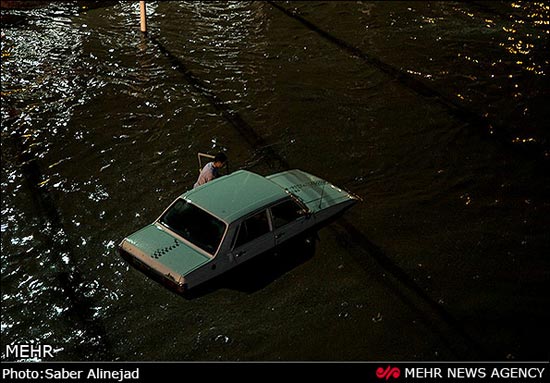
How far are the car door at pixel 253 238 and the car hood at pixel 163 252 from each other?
58 centimetres

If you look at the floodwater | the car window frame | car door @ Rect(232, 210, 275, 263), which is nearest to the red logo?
the floodwater

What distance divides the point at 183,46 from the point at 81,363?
11385mm

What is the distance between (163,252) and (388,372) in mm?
3711

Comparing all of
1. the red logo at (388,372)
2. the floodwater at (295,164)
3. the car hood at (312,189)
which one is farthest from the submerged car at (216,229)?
the red logo at (388,372)

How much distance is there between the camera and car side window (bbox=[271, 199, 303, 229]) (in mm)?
10445

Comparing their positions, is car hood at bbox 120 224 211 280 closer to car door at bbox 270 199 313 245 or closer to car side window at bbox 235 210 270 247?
car side window at bbox 235 210 270 247

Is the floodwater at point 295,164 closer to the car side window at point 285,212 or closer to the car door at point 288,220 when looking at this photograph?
the car door at point 288,220

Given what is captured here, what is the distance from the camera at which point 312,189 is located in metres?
11.7

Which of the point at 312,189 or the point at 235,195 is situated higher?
the point at 235,195

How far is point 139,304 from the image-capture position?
32.9 feet

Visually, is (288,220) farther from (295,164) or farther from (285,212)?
(295,164)

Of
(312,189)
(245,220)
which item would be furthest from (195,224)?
(312,189)

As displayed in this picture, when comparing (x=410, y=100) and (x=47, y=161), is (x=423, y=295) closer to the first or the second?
(x=410, y=100)

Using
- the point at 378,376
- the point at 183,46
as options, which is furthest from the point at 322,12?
the point at 378,376
